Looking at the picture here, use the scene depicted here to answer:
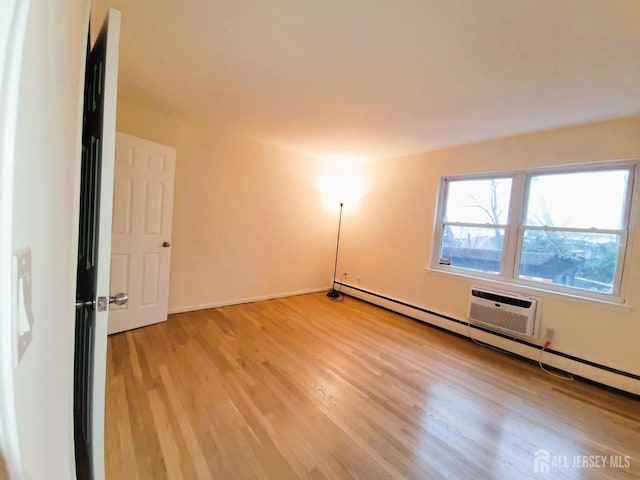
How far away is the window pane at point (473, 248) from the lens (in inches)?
114

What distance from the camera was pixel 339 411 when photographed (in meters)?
1.68

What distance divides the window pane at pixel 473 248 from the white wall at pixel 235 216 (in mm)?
1966

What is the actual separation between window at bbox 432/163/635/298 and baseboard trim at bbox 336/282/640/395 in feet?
1.98

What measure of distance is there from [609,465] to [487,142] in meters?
2.80

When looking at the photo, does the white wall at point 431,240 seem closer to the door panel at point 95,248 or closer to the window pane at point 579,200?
the window pane at point 579,200

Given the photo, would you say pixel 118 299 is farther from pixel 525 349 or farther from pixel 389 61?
pixel 525 349

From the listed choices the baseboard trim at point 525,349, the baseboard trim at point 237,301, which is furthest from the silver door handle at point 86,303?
the baseboard trim at point 525,349

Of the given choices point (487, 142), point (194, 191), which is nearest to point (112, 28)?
point (194, 191)

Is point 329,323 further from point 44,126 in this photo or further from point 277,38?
point 44,126

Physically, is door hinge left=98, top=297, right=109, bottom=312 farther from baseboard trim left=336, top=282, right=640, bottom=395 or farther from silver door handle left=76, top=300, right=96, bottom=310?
Answer: baseboard trim left=336, top=282, right=640, bottom=395

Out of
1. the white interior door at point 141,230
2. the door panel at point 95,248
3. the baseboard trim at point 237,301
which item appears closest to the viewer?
the door panel at point 95,248

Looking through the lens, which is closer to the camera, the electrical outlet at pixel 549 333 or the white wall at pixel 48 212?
the white wall at pixel 48 212

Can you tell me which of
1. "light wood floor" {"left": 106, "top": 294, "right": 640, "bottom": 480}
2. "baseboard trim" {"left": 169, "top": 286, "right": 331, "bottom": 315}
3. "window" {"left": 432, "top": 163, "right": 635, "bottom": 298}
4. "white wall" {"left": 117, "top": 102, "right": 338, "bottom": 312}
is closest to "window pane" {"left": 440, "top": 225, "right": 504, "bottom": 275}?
"window" {"left": 432, "top": 163, "right": 635, "bottom": 298}

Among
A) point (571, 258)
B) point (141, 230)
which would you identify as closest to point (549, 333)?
point (571, 258)
